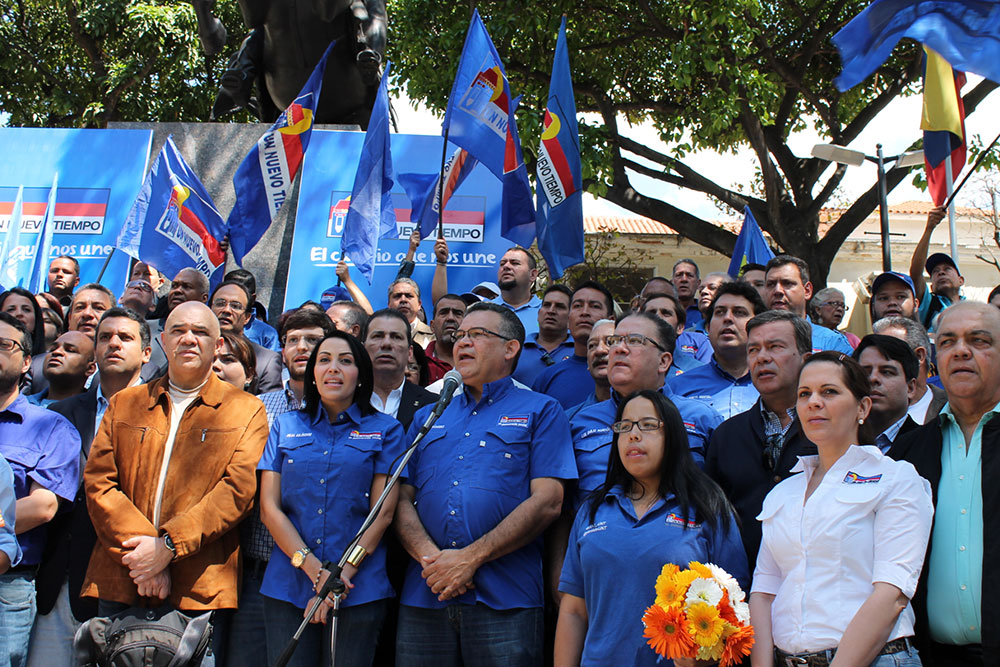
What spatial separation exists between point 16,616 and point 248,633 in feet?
3.46

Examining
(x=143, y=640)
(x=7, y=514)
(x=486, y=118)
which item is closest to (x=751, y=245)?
(x=486, y=118)

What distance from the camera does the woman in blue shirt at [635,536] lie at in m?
3.70

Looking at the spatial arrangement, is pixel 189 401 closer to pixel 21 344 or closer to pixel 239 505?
pixel 239 505

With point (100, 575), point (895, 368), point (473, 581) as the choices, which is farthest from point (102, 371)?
point (895, 368)

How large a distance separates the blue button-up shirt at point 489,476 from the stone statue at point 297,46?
231 inches

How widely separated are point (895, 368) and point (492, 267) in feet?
17.8

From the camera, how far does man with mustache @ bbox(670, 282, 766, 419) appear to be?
17.4ft

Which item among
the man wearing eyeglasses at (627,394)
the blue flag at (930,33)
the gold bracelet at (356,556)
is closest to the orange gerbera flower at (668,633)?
the man wearing eyeglasses at (627,394)

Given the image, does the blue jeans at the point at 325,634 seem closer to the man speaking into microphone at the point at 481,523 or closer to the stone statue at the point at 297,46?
the man speaking into microphone at the point at 481,523

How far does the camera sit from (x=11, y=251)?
9.34 meters

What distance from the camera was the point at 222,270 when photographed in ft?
28.7

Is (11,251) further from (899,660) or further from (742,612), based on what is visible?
(899,660)

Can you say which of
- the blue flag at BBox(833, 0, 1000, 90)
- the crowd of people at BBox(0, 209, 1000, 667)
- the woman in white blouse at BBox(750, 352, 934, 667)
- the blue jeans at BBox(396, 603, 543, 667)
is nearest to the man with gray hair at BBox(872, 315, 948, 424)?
the crowd of people at BBox(0, 209, 1000, 667)

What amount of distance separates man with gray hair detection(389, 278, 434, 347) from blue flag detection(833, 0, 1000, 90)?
3477mm
